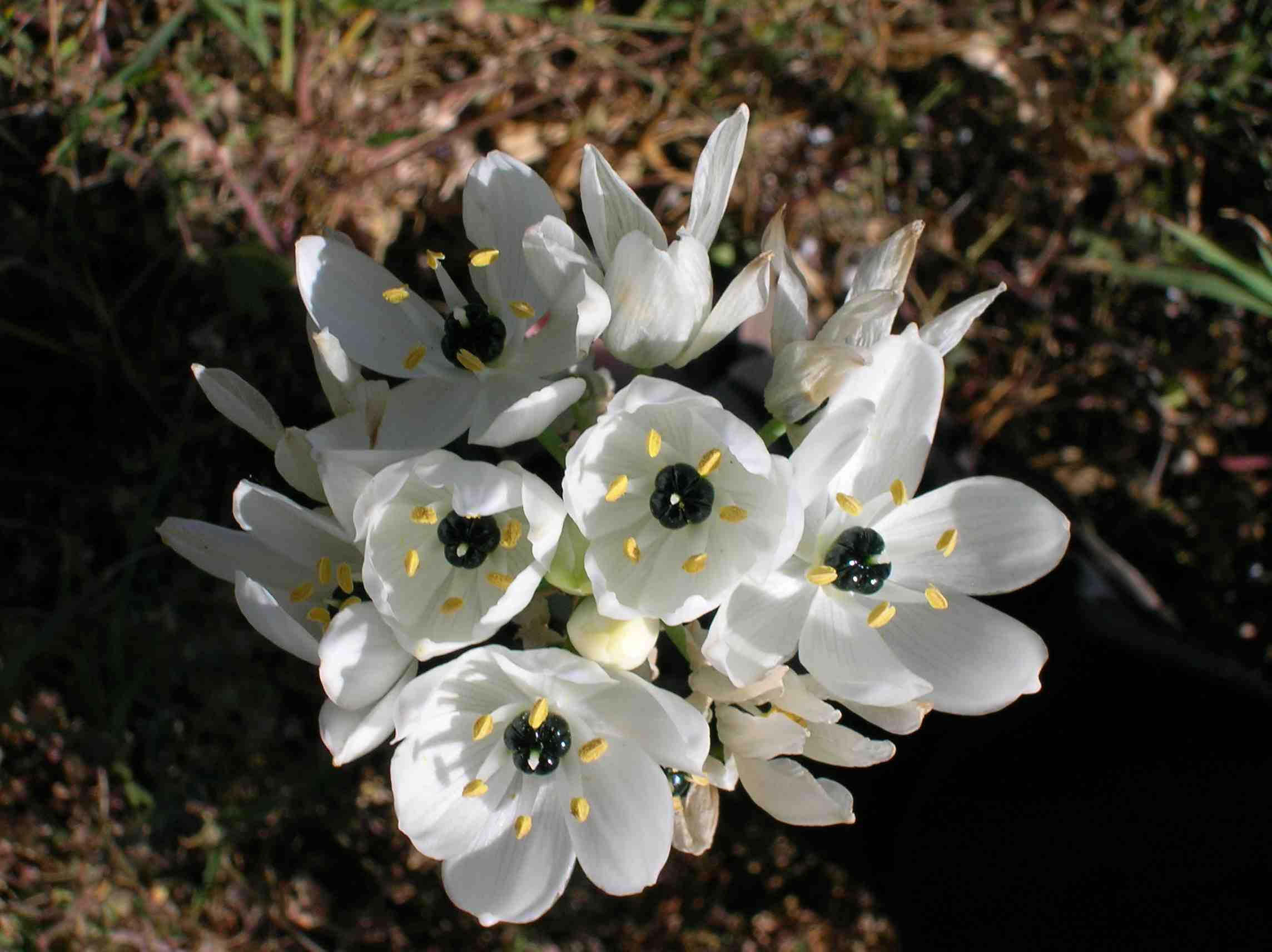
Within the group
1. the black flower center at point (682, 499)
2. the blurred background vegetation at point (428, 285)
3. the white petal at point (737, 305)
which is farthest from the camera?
the blurred background vegetation at point (428, 285)

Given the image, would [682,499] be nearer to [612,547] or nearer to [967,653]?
[612,547]

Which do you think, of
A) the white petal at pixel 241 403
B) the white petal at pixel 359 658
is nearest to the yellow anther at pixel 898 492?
the white petal at pixel 359 658

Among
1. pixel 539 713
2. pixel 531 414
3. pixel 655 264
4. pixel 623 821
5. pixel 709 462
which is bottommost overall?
pixel 623 821

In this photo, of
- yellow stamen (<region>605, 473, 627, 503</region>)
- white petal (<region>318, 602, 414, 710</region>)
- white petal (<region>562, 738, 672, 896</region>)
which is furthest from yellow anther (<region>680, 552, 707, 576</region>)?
white petal (<region>318, 602, 414, 710</region>)

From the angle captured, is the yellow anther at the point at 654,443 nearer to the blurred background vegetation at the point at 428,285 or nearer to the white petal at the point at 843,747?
the white petal at the point at 843,747

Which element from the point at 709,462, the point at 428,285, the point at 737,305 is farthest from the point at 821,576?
the point at 428,285

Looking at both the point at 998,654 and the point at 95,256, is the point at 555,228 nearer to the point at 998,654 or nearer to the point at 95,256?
the point at 998,654
